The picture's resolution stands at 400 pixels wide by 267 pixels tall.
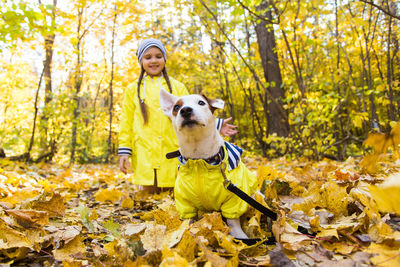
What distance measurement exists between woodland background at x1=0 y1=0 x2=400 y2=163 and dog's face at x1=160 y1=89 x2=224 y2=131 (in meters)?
2.03

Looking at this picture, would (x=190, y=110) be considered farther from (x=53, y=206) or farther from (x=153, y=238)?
(x=53, y=206)

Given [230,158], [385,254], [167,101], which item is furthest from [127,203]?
[385,254]

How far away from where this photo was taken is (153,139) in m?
3.81

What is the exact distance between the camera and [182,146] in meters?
2.06

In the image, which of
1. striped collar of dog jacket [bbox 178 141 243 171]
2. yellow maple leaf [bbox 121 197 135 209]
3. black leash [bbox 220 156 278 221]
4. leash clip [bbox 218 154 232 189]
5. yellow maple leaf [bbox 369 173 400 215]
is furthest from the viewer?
yellow maple leaf [bbox 121 197 135 209]

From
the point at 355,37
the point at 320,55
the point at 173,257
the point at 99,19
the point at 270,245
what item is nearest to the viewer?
the point at 173,257

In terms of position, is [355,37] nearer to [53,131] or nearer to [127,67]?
[127,67]

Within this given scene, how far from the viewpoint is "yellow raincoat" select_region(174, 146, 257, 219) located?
74.9 inches

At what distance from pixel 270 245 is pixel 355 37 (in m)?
5.10

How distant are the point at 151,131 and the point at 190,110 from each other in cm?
201

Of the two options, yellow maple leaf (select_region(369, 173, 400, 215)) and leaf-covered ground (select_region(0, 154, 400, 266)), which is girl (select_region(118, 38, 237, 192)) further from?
yellow maple leaf (select_region(369, 173, 400, 215))

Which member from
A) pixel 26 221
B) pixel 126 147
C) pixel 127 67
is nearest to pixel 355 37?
pixel 126 147

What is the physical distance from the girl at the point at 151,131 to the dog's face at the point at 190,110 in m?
1.44

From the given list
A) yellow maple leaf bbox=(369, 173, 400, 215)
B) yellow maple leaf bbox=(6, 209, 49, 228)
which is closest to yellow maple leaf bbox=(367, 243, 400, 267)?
yellow maple leaf bbox=(369, 173, 400, 215)
